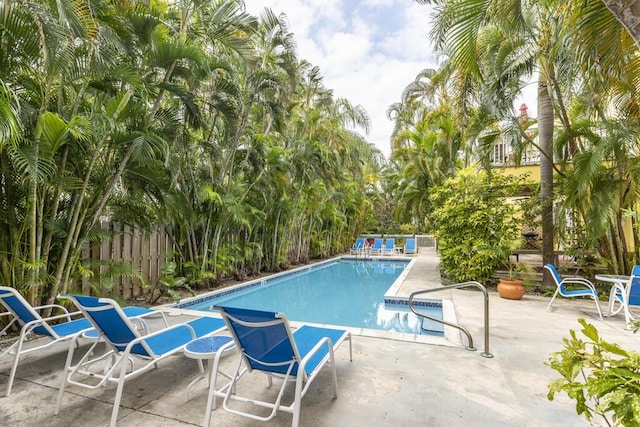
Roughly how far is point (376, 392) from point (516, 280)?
5.51 metres

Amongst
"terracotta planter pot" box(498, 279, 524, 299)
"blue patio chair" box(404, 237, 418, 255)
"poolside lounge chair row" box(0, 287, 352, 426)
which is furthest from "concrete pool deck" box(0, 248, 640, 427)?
"blue patio chair" box(404, 237, 418, 255)

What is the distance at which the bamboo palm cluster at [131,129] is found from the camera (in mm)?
3557

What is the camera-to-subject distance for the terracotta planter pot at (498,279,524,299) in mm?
6473

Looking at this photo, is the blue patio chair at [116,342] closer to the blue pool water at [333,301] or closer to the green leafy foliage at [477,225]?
the blue pool water at [333,301]

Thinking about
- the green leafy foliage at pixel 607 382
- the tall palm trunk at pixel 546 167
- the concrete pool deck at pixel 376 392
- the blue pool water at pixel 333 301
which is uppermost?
the tall palm trunk at pixel 546 167

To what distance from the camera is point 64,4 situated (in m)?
2.88

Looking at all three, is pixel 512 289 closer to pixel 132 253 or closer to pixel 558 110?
pixel 558 110

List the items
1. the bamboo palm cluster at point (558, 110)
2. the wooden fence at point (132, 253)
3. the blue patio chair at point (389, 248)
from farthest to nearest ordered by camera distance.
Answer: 1. the blue patio chair at point (389, 248)
2. the wooden fence at point (132, 253)
3. the bamboo palm cluster at point (558, 110)

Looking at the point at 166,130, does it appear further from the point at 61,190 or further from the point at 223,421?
the point at 223,421

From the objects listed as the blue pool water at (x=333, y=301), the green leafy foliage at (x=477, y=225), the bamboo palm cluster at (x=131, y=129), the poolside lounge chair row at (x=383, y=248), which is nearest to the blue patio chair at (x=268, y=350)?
the bamboo palm cluster at (x=131, y=129)

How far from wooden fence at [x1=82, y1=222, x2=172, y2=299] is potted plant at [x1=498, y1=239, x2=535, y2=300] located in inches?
291

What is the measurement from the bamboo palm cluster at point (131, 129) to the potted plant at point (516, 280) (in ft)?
20.3

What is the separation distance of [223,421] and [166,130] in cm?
499

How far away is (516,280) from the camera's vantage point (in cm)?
679
